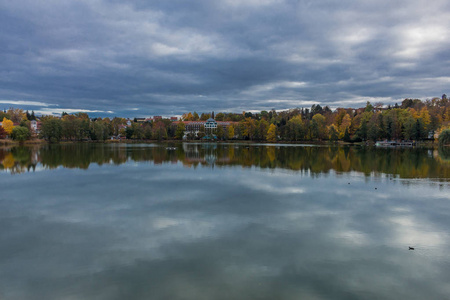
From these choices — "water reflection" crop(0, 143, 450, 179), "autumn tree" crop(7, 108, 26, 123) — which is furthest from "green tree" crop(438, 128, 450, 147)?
"autumn tree" crop(7, 108, 26, 123)

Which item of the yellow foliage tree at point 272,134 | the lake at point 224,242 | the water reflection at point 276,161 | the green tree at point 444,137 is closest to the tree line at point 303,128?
the yellow foliage tree at point 272,134

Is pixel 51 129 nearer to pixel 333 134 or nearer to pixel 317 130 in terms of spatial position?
pixel 317 130

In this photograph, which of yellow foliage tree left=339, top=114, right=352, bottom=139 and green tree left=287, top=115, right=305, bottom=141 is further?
green tree left=287, top=115, right=305, bottom=141

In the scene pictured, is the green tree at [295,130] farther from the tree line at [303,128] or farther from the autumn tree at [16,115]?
the autumn tree at [16,115]

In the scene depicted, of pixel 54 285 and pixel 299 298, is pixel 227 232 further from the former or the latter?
pixel 54 285

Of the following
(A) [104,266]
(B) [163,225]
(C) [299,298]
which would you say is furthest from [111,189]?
(C) [299,298]

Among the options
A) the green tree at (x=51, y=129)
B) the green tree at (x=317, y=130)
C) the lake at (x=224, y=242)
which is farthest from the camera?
the green tree at (x=317, y=130)

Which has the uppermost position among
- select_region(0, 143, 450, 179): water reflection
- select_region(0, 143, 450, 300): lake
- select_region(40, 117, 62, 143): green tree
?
select_region(40, 117, 62, 143): green tree

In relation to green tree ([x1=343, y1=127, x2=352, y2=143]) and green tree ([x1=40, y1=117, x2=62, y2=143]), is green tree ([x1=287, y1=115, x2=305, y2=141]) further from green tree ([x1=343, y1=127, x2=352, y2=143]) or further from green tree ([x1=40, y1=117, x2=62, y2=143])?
green tree ([x1=40, y1=117, x2=62, y2=143])

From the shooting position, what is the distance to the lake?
18.7 feet

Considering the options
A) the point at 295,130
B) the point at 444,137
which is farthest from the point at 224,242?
the point at 295,130

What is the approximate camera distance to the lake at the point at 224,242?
5695mm

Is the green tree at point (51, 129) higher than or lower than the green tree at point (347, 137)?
higher

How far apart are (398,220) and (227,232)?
553 centimetres
